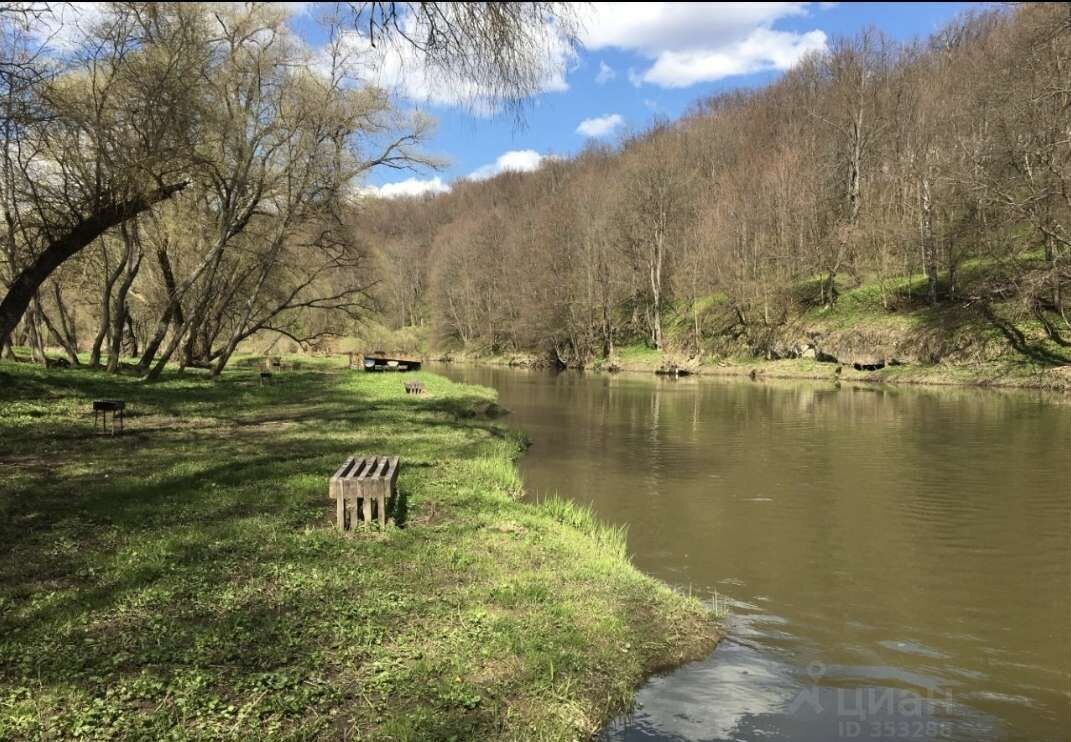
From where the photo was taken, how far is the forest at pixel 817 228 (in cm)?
3225

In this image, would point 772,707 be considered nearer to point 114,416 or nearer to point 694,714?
point 694,714

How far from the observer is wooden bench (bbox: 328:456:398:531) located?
7.80 m

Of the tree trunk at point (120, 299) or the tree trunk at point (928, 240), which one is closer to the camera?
the tree trunk at point (120, 299)

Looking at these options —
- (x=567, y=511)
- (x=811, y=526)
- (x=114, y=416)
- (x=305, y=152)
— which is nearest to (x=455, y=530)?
(x=567, y=511)

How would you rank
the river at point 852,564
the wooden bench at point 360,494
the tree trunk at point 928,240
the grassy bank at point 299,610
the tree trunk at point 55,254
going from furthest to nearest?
the tree trunk at point 928,240 → the tree trunk at point 55,254 → the wooden bench at point 360,494 → the river at point 852,564 → the grassy bank at point 299,610

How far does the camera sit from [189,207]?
25.7 m

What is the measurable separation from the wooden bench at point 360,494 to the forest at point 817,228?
15.4 meters

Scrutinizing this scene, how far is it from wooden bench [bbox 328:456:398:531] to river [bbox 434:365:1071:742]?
3260mm

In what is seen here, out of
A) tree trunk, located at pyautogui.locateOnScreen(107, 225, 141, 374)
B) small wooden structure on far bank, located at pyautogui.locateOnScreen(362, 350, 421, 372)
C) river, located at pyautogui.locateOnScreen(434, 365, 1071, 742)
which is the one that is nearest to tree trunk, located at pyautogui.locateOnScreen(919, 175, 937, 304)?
river, located at pyautogui.locateOnScreen(434, 365, 1071, 742)

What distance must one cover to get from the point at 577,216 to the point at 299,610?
6188cm

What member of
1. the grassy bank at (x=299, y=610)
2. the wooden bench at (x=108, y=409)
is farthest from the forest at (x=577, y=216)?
the grassy bank at (x=299, y=610)

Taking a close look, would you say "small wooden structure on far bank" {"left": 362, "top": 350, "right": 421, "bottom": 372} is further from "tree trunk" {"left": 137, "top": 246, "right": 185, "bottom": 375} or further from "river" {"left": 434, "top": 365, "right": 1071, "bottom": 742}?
"river" {"left": 434, "top": 365, "right": 1071, "bottom": 742}

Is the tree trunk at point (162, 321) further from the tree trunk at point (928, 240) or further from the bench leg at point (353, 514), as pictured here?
the tree trunk at point (928, 240)

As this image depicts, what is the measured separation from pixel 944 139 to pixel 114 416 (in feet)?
148
